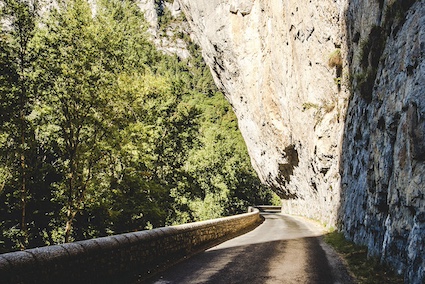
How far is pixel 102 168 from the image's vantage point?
A: 16672 mm

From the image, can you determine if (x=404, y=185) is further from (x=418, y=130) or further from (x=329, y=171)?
(x=329, y=171)

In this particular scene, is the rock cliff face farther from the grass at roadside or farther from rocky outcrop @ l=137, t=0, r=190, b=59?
rocky outcrop @ l=137, t=0, r=190, b=59

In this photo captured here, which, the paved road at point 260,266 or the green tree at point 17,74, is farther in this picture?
the green tree at point 17,74

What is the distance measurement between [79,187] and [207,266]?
989 centimetres

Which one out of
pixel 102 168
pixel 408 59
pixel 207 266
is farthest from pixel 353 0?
pixel 102 168

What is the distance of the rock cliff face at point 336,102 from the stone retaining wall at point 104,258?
19.2ft

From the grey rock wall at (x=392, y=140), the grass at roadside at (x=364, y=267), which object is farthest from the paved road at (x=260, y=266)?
the grey rock wall at (x=392, y=140)

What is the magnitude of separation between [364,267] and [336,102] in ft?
48.1

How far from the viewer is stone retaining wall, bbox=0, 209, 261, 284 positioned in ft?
15.5

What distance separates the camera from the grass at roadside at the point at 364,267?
740 centimetres

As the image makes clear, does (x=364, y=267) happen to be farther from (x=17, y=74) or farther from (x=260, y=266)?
(x=17, y=74)

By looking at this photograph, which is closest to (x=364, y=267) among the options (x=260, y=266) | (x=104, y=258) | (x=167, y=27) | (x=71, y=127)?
(x=260, y=266)

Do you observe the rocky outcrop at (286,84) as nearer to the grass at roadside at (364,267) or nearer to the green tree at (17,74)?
the grass at roadside at (364,267)

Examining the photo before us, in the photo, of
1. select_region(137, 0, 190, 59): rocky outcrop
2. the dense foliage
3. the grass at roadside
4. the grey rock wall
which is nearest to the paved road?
the grass at roadside
